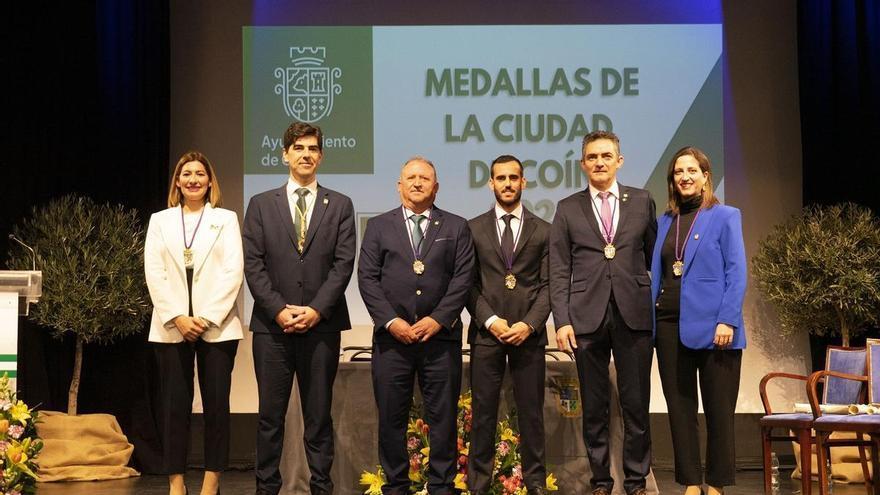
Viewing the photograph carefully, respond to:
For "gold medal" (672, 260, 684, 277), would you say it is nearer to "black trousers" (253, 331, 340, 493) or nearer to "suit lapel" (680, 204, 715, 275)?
"suit lapel" (680, 204, 715, 275)

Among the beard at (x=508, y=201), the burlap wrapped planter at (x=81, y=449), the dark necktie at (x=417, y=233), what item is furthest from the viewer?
the burlap wrapped planter at (x=81, y=449)

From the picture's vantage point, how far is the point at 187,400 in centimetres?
451

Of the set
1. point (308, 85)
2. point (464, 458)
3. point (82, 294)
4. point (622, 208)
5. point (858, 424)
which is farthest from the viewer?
point (308, 85)

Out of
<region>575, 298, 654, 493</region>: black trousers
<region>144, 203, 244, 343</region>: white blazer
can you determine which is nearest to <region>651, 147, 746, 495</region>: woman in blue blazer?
<region>575, 298, 654, 493</region>: black trousers

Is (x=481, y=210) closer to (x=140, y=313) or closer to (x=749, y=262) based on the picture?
(x=749, y=262)

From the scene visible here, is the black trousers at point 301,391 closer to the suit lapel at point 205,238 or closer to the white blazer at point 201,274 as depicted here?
the white blazer at point 201,274

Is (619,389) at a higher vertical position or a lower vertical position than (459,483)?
higher

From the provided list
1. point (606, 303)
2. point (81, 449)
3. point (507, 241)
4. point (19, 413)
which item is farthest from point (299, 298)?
point (81, 449)

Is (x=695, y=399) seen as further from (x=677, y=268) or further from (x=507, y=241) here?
(x=507, y=241)

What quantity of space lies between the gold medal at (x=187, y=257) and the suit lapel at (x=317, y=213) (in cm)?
53

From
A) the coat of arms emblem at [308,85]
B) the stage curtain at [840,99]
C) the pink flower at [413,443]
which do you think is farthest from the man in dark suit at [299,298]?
the stage curtain at [840,99]

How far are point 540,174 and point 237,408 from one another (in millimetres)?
2747

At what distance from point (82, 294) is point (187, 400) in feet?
6.84

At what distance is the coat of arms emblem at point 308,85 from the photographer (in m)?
7.11
